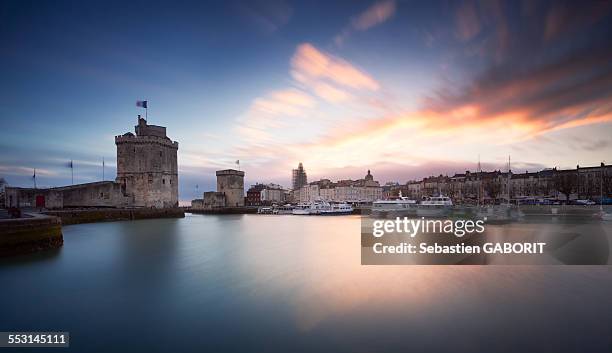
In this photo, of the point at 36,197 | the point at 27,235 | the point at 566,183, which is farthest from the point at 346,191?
the point at 27,235

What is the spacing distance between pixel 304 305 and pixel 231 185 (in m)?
51.3

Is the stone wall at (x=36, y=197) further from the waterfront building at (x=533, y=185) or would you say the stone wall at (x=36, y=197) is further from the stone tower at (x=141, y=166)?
the waterfront building at (x=533, y=185)

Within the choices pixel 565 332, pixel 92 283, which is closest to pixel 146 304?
pixel 92 283

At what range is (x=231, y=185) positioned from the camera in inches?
2271

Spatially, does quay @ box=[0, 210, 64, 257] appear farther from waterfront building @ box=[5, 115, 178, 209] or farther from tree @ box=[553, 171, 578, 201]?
tree @ box=[553, 171, 578, 201]

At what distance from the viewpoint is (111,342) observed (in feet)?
19.9

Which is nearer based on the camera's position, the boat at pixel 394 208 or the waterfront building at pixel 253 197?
the boat at pixel 394 208

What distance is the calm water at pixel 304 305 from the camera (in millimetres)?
6074

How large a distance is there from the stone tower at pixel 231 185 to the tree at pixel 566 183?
64.9 meters

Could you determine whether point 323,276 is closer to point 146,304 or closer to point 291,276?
point 291,276

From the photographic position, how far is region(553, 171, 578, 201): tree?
64000 mm

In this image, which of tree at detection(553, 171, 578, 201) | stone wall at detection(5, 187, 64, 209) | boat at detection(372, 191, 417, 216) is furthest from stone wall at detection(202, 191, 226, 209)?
tree at detection(553, 171, 578, 201)

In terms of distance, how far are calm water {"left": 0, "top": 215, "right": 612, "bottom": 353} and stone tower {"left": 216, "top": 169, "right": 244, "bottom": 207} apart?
4273cm

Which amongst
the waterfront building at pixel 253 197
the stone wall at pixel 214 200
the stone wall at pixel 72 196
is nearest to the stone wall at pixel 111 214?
the stone wall at pixel 72 196
